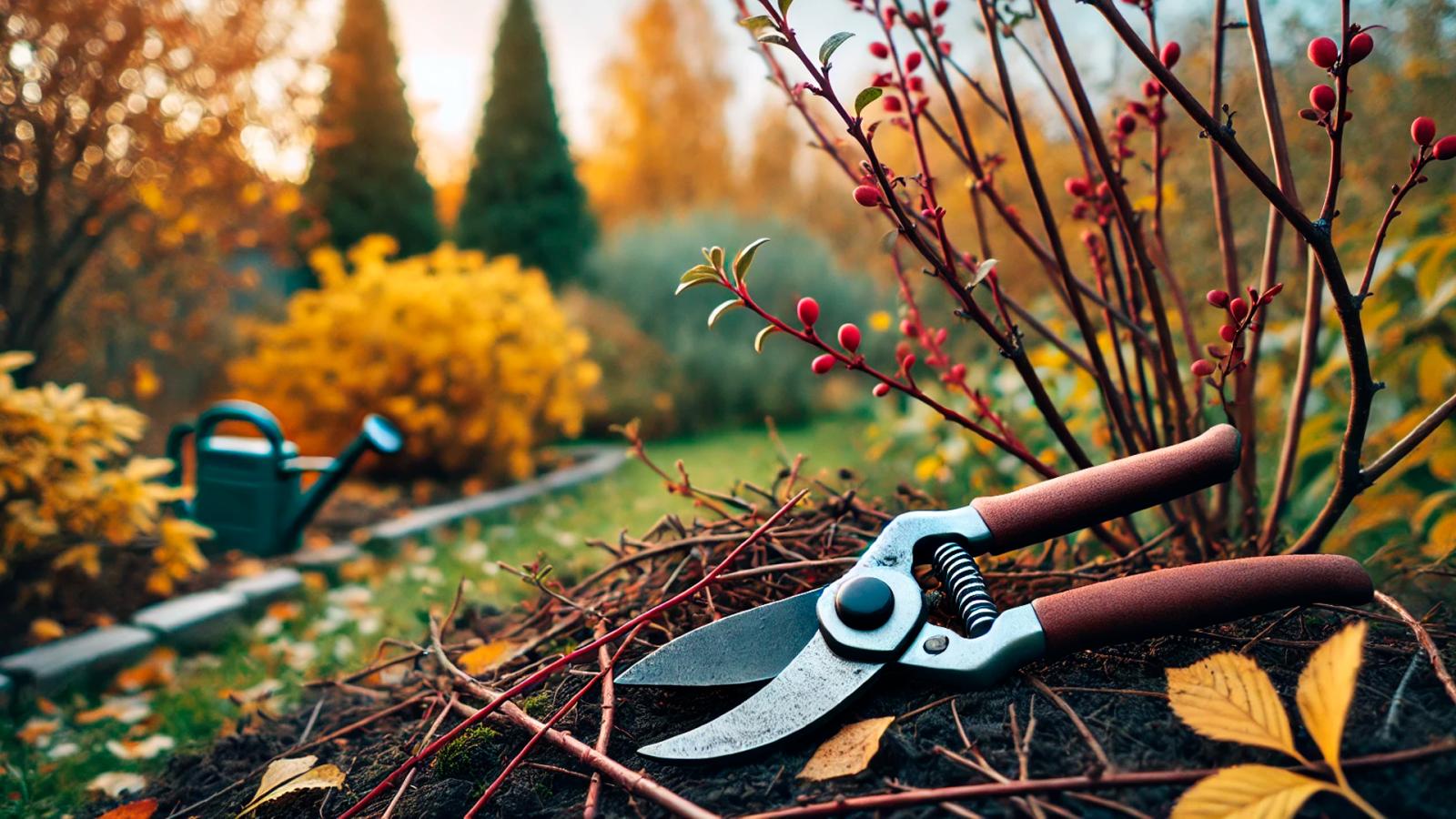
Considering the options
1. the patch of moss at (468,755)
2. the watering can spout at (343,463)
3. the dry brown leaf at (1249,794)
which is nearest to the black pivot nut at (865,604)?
the dry brown leaf at (1249,794)

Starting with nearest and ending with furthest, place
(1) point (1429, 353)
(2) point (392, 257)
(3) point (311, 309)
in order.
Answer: (1) point (1429, 353) → (3) point (311, 309) → (2) point (392, 257)

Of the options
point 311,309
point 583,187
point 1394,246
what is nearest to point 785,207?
point 583,187

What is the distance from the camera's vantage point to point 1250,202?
3.14 m

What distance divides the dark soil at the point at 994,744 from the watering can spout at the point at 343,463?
2.20 meters

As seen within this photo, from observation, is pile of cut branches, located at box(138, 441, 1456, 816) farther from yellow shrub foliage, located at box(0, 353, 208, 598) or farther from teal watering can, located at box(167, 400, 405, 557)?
teal watering can, located at box(167, 400, 405, 557)

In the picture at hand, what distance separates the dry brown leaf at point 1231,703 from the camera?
2.76 feet

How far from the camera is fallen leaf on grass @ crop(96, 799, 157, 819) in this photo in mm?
1354

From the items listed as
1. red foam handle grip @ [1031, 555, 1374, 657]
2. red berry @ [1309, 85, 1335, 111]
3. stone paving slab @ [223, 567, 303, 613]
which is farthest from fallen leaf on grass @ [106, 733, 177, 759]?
red berry @ [1309, 85, 1335, 111]

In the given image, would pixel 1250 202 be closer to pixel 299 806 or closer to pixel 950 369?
pixel 950 369

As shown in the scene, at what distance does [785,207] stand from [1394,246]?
12.2m

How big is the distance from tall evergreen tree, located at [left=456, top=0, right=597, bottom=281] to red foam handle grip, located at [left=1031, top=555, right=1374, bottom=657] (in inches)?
450

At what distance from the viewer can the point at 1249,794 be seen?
76 cm

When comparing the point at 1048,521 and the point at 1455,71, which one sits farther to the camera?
the point at 1455,71

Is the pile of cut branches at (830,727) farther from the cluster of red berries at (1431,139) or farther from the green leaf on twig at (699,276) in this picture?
the cluster of red berries at (1431,139)
